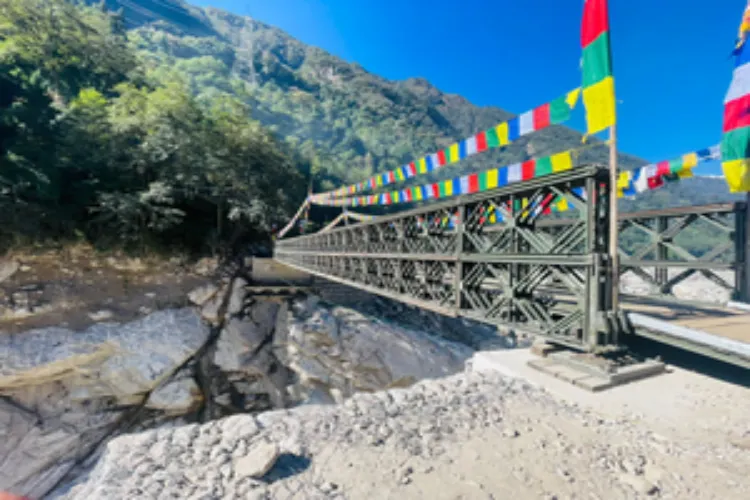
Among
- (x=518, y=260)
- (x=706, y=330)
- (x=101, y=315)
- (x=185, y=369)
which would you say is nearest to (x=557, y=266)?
(x=518, y=260)

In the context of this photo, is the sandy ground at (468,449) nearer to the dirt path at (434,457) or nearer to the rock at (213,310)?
the dirt path at (434,457)

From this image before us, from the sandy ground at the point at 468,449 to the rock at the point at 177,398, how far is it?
417 inches

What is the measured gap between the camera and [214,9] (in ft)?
374

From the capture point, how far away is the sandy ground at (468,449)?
192 cm

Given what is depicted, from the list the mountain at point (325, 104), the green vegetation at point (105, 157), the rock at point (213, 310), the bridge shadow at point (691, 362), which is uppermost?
the mountain at point (325, 104)

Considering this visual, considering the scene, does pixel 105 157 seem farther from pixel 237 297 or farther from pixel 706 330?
pixel 706 330

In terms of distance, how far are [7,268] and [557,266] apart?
17021 millimetres

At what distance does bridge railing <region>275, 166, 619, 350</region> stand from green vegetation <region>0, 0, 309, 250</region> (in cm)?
1223

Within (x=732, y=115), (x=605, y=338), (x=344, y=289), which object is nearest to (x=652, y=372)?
(x=605, y=338)

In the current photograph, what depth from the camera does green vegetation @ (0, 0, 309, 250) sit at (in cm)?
1223

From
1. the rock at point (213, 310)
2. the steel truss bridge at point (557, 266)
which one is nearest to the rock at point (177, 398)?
the rock at point (213, 310)

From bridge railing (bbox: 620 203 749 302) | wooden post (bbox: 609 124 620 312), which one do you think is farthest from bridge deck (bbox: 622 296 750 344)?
wooden post (bbox: 609 124 620 312)

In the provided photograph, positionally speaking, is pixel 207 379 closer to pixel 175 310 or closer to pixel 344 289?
pixel 175 310

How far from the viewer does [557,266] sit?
3.31 meters
